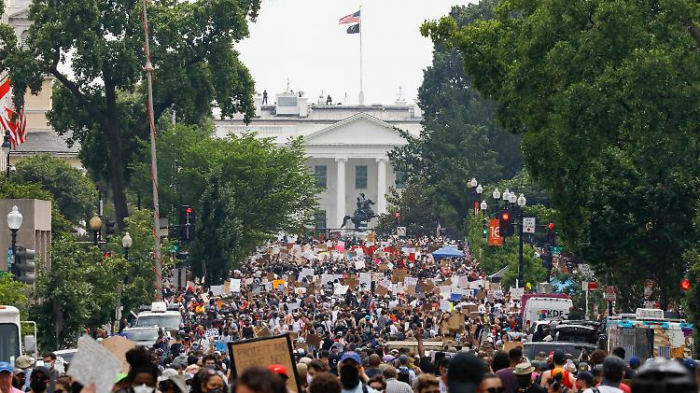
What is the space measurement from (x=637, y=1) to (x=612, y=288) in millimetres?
9583

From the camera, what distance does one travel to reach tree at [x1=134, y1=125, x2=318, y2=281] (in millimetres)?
69812

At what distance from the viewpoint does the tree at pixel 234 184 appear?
69.8m

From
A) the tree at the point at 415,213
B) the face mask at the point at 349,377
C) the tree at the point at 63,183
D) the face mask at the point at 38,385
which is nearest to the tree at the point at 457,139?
the tree at the point at 415,213

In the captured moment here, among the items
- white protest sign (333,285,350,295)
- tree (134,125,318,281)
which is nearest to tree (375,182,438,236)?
tree (134,125,318,281)

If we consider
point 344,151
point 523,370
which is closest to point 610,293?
point 523,370

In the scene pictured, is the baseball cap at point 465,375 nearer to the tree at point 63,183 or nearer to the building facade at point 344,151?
the tree at point 63,183

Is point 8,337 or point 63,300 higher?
point 8,337

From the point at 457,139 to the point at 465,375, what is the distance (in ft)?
345

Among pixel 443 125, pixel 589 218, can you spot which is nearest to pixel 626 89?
pixel 589 218

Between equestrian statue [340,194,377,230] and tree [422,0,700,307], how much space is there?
12487cm

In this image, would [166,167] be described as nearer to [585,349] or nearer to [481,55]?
[481,55]

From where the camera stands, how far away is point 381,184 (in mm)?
177750

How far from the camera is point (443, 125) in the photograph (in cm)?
11550

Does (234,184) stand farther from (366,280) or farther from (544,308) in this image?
(544,308)
